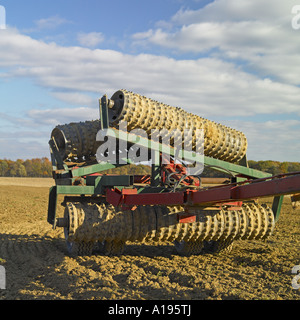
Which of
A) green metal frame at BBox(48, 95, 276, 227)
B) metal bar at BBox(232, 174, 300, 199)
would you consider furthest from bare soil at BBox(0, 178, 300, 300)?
metal bar at BBox(232, 174, 300, 199)

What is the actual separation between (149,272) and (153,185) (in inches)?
76.5

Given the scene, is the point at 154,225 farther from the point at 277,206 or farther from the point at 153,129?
the point at 277,206

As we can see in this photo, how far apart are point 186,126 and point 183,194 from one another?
2213 millimetres

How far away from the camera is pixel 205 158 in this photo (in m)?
7.48

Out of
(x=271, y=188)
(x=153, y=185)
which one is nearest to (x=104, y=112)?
(x=153, y=185)

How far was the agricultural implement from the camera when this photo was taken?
21.9 feet

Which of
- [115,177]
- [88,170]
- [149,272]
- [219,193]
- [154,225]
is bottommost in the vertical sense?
[149,272]

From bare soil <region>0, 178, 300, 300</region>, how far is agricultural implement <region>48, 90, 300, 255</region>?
41 cm

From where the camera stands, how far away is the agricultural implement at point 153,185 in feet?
21.9

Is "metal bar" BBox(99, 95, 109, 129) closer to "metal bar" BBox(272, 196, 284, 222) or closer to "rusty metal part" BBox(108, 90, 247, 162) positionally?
"rusty metal part" BBox(108, 90, 247, 162)

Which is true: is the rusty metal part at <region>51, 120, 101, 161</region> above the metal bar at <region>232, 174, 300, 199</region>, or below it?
above

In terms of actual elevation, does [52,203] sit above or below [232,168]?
below

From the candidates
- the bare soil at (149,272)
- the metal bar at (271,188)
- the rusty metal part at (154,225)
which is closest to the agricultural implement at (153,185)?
the rusty metal part at (154,225)

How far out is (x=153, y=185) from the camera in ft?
24.9
